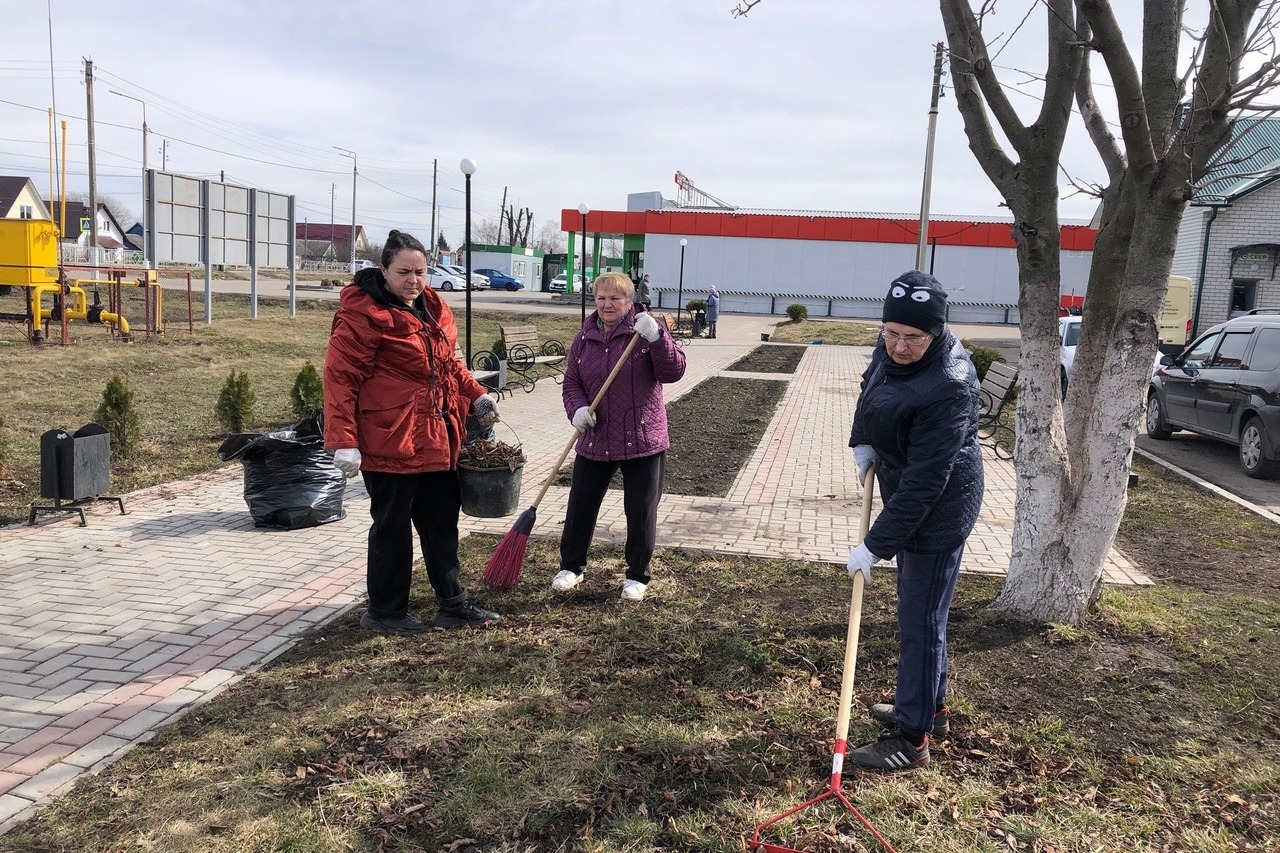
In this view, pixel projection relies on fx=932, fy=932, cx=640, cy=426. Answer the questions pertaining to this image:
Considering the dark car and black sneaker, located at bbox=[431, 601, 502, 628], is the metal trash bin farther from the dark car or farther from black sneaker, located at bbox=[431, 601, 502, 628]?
the dark car

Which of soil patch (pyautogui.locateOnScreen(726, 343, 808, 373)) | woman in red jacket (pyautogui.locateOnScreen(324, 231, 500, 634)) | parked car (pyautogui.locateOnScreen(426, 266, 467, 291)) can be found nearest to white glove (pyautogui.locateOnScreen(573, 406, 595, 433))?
woman in red jacket (pyautogui.locateOnScreen(324, 231, 500, 634))

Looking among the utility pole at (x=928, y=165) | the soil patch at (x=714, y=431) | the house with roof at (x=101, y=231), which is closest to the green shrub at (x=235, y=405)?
the soil patch at (x=714, y=431)

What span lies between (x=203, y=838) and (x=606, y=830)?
116 centimetres

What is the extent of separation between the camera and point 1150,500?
25.6ft

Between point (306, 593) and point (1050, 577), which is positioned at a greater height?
point (1050, 577)

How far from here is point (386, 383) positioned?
402cm

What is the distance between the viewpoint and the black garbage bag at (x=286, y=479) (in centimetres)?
595

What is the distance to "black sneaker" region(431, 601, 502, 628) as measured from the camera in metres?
4.36

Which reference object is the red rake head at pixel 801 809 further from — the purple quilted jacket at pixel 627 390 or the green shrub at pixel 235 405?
the green shrub at pixel 235 405

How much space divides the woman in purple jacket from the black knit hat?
5.28ft

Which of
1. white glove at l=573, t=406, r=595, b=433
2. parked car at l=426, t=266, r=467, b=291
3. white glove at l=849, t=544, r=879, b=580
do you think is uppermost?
parked car at l=426, t=266, r=467, b=291

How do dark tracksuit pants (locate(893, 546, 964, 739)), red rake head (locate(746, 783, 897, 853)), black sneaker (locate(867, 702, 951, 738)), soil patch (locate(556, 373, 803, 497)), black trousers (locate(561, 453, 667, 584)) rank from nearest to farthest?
red rake head (locate(746, 783, 897, 853))
dark tracksuit pants (locate(893, 546, 964, 739))
black sneaker (locate(867, 702, 951, 738))
black trousers (locate(561, 453, 667, 584))
soil patch (locate(556, 373, 803, 497))

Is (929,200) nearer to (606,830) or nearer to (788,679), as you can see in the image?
(788,679)

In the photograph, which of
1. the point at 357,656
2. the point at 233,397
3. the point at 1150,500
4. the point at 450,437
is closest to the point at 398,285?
the point at 450,437
